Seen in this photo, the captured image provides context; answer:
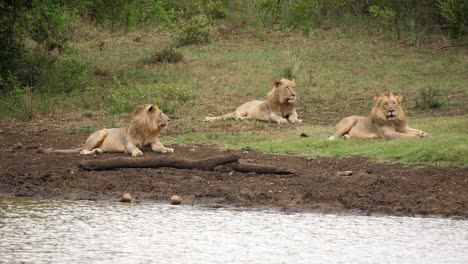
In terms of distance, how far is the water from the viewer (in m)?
9.56

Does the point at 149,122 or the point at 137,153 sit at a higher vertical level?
the point at 149,122

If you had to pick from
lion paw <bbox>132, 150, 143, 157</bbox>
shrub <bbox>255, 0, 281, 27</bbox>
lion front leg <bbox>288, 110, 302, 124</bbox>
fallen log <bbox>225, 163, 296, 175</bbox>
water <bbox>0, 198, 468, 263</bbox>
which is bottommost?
water <bbox>0, 198, 468, 263</bbox>

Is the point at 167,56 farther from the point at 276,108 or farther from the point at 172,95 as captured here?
the point at 276,108

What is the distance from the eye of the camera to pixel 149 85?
21047 mm

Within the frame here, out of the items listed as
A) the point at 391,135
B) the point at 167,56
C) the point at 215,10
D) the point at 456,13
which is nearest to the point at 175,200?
the point at 391,135

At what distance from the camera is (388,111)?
1477cm

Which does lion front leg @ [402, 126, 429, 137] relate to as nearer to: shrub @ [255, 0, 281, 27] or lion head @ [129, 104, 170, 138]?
lion head @ [129, 104, 170, 138]

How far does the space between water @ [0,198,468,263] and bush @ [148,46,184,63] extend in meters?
12.5

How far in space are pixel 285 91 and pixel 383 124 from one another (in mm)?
3397

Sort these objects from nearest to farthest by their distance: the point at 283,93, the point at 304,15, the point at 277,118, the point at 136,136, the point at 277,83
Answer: the point at 136,136 < the point at 277,118 < the point at 283,93 < the point at 277,83 < the point at 304,15

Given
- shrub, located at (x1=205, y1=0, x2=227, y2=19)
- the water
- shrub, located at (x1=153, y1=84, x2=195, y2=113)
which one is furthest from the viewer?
shrub, located at (x1=205, y1=0, x2=227, y2=19)

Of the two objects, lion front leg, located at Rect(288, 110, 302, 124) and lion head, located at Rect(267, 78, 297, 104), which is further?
lion head, located at Rect(267, 78, 297, 104)

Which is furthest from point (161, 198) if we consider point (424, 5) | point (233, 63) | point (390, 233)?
point (424, 5)

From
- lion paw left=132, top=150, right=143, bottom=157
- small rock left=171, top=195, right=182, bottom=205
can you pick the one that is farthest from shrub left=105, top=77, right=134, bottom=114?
small rock left=171, top=195, right=182, bottom=205
